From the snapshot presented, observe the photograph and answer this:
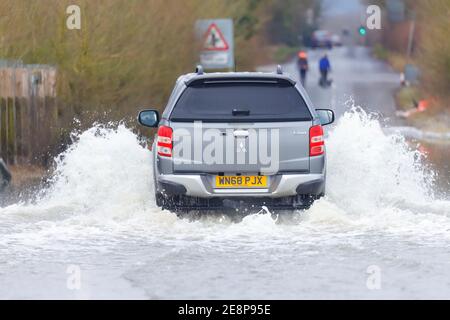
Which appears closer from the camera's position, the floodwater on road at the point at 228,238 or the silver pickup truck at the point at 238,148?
the floodwater on road at the point at 228,238

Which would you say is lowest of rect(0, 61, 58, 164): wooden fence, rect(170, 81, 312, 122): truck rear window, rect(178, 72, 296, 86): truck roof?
rect(0, 61, 58, 164): wooden fence

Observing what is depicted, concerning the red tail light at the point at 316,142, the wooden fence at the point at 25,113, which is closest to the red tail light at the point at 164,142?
the red tail light at the point at 316,142

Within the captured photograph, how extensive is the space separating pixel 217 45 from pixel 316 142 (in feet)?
66.1

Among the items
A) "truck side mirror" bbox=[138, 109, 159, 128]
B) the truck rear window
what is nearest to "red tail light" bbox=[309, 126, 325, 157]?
the truck rear window

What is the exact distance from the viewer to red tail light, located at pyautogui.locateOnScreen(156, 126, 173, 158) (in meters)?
14.0

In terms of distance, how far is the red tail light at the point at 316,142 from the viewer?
14.0 m

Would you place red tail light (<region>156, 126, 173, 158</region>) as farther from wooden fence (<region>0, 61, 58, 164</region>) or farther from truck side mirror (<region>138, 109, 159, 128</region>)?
wooden fence (<region>0, 61, 58, 164</region>)

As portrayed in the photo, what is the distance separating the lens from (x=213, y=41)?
34.0 metres

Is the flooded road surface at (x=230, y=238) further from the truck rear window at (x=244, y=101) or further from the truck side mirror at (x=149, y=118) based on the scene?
the truck rear window at (x=244, y=101)

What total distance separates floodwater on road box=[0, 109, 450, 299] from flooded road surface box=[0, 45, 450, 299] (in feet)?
0.04

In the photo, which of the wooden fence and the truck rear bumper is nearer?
the truck rear bumper

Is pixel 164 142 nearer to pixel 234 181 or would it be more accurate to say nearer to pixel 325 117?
pixel 234 181

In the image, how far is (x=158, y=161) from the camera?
46.6 ft

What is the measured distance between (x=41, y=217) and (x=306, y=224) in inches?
122
